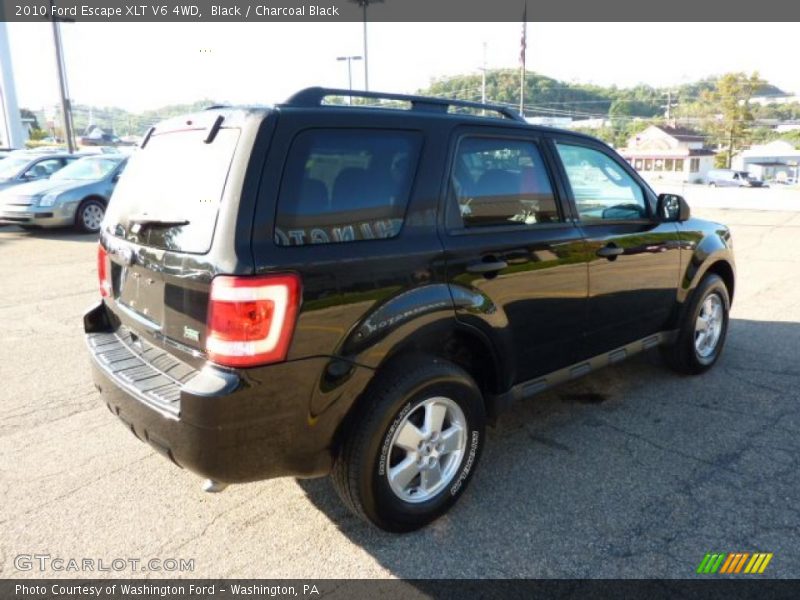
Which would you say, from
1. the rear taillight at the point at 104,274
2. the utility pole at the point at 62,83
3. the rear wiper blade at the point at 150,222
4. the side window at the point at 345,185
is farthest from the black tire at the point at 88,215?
the side window at the point at 345,185

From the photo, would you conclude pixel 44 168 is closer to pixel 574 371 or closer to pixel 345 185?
pixel 345 185

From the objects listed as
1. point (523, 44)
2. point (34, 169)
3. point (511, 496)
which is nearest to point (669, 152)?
point (523, 44)

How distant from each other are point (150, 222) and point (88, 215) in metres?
11.2

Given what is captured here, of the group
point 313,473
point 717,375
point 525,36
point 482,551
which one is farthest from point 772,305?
point 525,36

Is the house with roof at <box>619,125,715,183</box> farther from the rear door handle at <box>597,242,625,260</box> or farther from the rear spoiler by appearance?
the rear spoiler

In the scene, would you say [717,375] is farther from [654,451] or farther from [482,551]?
[482,551]

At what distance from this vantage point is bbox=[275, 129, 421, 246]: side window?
245 cm

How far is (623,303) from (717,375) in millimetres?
1479

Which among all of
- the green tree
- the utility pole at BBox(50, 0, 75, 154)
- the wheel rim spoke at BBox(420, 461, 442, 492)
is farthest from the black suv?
the green tree

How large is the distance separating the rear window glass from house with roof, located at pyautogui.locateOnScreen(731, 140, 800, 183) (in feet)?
285

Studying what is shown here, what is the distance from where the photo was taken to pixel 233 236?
2314 mm

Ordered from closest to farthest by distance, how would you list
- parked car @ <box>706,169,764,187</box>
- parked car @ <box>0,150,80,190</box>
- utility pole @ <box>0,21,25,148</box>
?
parked car @ <box>0,150,80,190</box>
utility pole @ <box>0,21,25,148</box>
parked car @ <box>706,169,764,187</box>

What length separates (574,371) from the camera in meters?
3.72
